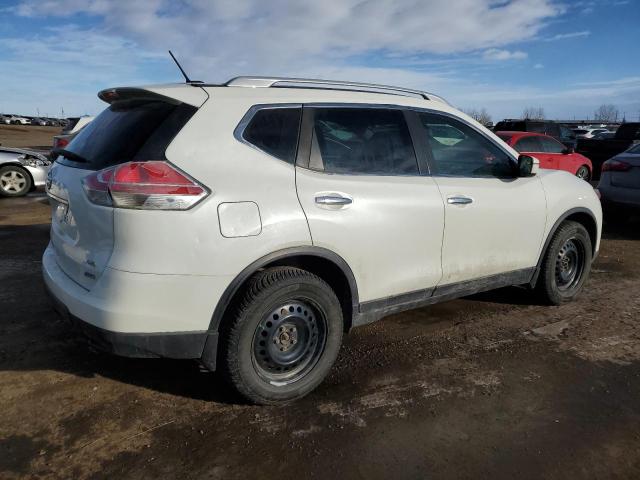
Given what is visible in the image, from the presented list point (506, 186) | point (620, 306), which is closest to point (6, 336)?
point (506, 186)

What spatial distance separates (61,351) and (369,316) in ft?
7.18

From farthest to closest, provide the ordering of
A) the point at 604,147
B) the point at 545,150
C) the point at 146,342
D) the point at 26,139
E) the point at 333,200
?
the point at 26,139 → the point at 604,147 → the point at 545,150 → the point at 333,200 → the point at 146,342

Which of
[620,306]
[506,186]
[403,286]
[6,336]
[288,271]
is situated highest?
[506,186]

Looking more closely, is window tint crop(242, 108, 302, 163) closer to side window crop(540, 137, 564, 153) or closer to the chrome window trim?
the chrome window trim

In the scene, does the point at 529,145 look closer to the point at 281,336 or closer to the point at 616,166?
the point at 616,166

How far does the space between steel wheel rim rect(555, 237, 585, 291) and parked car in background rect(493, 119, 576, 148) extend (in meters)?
12.9

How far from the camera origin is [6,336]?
3.89 meters

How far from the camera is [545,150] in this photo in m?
12.6

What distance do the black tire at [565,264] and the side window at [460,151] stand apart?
36.1 inches

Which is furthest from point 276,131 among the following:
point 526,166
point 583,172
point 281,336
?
point 583,172

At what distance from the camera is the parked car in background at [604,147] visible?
15.6 metres

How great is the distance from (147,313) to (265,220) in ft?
2.50

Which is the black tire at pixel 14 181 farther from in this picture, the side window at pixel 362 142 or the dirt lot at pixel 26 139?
the dirt lot at pixel 26 139

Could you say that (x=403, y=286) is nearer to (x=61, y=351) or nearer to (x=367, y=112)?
(x=367, y=112)
